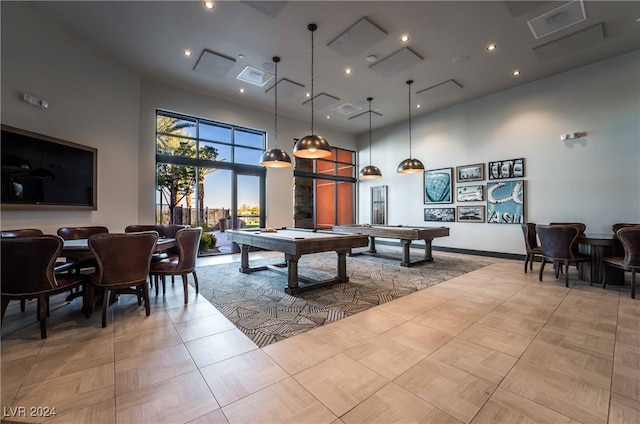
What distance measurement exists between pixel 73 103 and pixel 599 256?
9.55m

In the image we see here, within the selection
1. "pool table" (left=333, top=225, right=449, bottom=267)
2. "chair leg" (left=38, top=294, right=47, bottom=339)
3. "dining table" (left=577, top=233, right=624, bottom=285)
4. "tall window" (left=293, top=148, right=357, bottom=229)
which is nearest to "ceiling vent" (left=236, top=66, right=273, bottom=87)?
"tall window" (left=293, top=148, right=357, bottom=229)

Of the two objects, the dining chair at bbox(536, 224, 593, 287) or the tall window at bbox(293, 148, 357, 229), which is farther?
the tall window at bbox(293, 148, 357, 229)

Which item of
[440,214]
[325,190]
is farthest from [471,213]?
[325,190]

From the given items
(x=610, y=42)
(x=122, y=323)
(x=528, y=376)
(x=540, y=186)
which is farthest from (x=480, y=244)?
(x=122, y=323)

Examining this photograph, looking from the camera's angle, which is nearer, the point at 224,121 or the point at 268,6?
the point at 268,6

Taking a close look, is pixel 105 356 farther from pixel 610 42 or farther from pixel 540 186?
pixel 610 42

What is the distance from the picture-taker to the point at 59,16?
4219 mm

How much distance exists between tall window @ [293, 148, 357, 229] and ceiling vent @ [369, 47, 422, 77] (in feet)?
14.2

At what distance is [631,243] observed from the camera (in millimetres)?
3885

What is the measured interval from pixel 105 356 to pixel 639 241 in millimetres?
6795

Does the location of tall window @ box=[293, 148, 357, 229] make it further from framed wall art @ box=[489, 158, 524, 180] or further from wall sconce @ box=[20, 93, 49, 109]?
wall sconce @ box=[20, 93, 49, 109]

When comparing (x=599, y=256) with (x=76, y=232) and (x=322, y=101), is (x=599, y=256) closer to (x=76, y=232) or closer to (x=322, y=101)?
(x=322, y=101)

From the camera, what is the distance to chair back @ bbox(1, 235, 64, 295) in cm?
257

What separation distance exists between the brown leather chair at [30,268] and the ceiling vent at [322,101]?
251 inches
